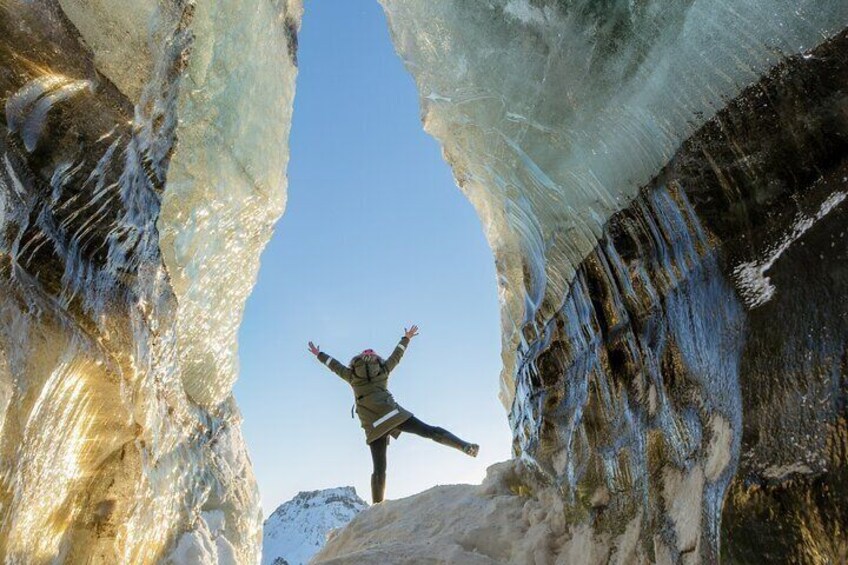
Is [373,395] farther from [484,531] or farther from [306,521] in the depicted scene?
[306,521]

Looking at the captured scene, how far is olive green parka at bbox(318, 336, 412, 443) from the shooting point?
7.04m

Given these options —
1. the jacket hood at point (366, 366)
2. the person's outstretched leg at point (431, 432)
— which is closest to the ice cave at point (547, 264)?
the person's outstretched leg at point (431, 432)

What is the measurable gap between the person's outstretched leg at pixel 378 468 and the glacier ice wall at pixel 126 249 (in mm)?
1678

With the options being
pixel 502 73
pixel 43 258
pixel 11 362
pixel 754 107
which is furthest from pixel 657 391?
pixel 43 258

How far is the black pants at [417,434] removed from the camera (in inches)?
275

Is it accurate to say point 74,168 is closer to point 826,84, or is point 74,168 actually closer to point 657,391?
point 657,391

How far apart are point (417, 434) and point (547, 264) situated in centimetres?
315

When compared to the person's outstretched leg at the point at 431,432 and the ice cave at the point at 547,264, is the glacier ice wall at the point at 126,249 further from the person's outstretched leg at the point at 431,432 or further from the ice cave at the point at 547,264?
the person's outstretched leg at the point at 431,432

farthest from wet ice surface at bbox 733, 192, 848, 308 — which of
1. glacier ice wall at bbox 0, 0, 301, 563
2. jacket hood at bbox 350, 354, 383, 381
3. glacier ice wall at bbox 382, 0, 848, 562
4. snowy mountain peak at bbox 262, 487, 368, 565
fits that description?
snowy mountain peak at bbox 262, 487, 368, 565

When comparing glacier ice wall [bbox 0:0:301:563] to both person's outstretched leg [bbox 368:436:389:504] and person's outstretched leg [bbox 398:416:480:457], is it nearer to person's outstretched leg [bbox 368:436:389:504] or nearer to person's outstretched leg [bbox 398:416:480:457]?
person's outstretched leg [bbox 368:436:389:504]

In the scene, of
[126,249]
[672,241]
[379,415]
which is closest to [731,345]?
[672,241]

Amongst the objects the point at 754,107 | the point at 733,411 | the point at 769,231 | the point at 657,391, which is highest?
the point at 754,107

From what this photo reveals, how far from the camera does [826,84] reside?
2.35m

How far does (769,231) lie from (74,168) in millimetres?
3826
